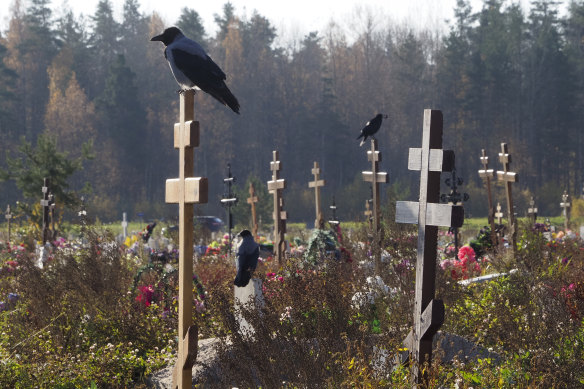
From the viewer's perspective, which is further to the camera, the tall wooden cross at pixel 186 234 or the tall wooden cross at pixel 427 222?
the tall wooden cross at pixel 427 222

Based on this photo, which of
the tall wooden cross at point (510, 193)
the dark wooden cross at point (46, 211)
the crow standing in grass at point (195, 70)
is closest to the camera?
the crow standing in grass at point (195, 70)


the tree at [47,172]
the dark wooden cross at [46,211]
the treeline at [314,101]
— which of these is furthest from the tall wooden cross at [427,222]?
the treeline at [314,101]

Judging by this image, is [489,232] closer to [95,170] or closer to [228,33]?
[95,170]

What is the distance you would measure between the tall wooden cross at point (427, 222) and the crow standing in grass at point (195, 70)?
5.23 feet

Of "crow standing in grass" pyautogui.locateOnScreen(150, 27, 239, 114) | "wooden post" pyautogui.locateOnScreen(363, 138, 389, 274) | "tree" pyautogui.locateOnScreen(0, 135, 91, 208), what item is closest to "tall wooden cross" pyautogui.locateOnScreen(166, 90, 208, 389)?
"crow standing in grass" pyautogui.locateOnScreen(150, 27, 239, 114)

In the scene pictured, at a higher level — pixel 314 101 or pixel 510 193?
pixel 314 101

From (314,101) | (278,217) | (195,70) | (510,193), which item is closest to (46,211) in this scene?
→ (278,217)

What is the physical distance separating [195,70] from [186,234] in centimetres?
109

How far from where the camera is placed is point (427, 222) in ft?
19.3

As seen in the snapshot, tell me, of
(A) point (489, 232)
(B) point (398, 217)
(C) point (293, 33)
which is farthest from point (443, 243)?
(C) point (293, 33)

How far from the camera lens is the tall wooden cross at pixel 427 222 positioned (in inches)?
224

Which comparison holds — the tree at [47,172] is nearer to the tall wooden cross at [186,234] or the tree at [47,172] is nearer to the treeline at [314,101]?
the tall wooden cross at [186,234]

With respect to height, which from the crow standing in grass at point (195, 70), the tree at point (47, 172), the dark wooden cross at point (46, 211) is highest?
the crow standing in grass at point (195, 70)

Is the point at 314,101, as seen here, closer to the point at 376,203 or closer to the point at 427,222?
the point at 376,203
